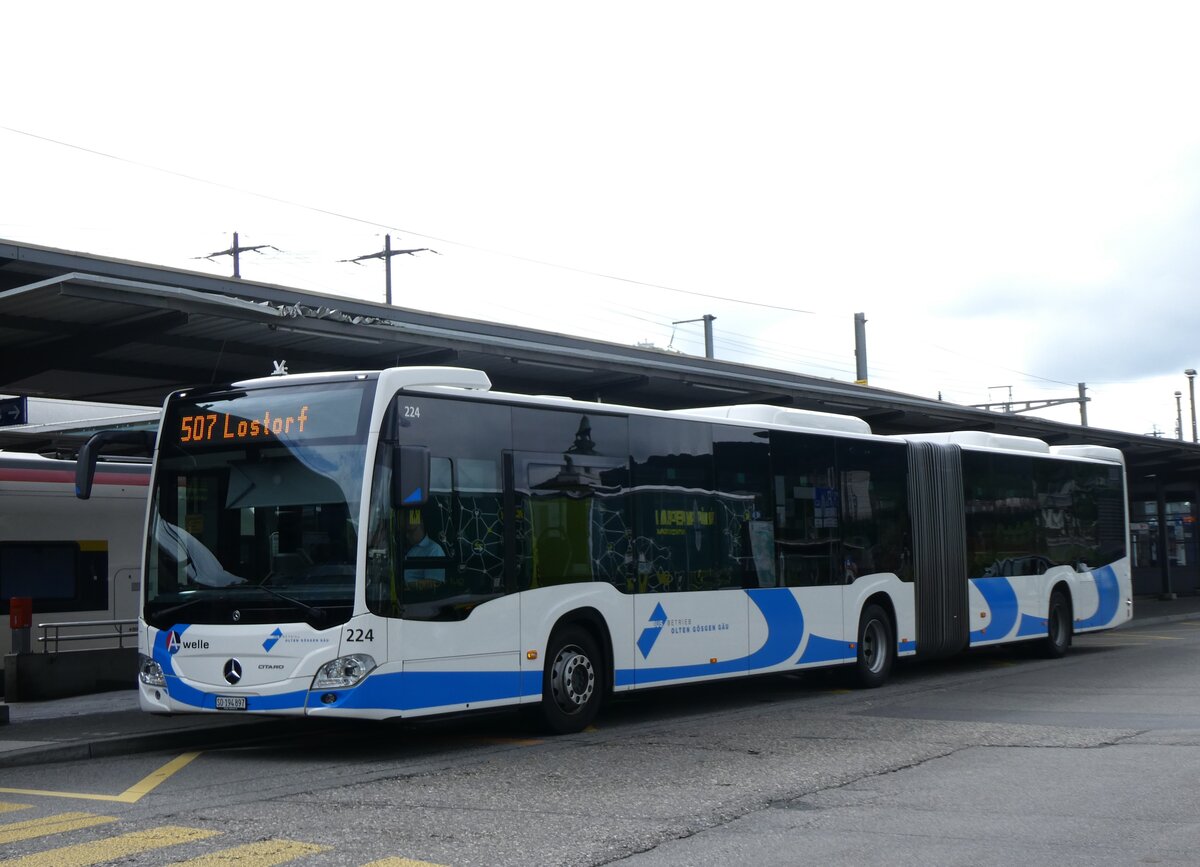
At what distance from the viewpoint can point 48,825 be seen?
803 cm

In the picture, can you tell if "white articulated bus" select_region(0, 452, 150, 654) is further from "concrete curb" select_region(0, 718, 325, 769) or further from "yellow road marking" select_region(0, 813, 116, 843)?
"yellow road marking" select_region(0, 813, 116, 843)

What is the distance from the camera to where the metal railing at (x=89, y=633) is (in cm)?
1755

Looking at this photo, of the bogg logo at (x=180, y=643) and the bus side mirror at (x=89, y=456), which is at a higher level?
the bus side mirror at (x=89, y=456)

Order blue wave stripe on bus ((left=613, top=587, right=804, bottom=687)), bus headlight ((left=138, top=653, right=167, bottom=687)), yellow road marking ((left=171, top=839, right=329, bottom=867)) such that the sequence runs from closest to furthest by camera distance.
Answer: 1. yellow road marking ((left=171, top=839, right=329, bottom=867))
2. bus headlight ((left=138, top=653, right=167, bottom=687))
3. blue wave stripe on bus ((left=613, top=587, right=804, bottom=687))

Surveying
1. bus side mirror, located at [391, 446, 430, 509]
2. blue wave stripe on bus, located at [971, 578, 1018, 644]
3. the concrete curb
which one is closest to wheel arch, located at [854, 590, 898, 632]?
blue wave stripe on bus, located at [971, 578, 1018, 644]

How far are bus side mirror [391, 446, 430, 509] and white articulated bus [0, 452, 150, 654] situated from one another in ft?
29.1

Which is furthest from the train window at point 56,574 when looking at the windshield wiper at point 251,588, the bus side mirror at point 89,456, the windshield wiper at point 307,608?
the windshield wiper at point 307,608

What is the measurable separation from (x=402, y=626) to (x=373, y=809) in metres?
2.37

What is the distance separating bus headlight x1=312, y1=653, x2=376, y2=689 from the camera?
10328 mm

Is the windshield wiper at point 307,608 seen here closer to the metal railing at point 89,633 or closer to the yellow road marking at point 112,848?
the yellow road marking at point 112,848

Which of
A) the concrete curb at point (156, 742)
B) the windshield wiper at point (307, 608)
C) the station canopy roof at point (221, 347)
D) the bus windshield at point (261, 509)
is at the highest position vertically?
the station canopy roof at point (221, 347)

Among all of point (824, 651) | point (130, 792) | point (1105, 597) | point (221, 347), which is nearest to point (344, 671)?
point (130, 792)

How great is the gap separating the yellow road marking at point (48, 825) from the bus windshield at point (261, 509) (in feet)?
8.22

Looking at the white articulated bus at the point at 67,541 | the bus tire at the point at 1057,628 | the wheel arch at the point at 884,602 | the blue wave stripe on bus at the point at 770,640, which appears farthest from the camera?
the bus tire at the point at 1057,628
